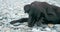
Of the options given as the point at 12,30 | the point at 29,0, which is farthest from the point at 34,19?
the point at 29,0

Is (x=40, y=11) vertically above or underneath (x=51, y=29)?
above

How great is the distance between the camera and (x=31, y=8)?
474cm

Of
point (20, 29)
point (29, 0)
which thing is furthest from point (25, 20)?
point (29, 0)

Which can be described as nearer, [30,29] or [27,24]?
[30,29]

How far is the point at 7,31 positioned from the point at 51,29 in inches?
39.1

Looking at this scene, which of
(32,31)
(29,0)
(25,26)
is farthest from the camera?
(29,0)

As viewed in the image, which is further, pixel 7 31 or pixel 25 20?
pixel 25 20

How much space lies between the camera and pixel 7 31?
4395 mm

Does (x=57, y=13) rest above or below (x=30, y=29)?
above

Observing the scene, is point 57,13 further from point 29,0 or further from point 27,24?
point 29,0

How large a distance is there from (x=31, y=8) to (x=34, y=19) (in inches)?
12.0

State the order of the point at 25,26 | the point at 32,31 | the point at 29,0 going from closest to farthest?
the point at 32,31 < the point at 25,26 < the point at 29,0

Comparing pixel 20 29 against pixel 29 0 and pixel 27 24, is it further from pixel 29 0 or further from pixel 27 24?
pixel 29 0

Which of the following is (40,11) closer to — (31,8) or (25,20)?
(31,8)
